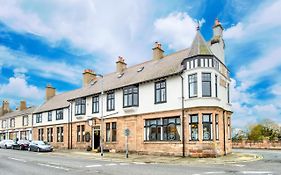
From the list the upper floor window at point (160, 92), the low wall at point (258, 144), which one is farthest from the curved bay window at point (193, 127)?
the low wall at point (258, 144)

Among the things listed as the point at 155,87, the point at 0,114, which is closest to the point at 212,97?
the point at 155,87

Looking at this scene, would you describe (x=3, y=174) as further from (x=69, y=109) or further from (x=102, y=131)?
(x=69, y=109)

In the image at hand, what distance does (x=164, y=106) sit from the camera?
90.8 ft

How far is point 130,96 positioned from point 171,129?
6244mm

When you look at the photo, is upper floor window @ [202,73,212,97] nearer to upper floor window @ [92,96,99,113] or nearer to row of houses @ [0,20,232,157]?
row of houses @ [0,20,232,157]

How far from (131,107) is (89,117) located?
816 cm

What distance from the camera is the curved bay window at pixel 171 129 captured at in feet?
86.7

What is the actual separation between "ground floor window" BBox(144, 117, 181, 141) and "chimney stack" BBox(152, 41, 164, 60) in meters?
8.40

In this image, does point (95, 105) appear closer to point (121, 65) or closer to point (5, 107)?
point (121, 65)

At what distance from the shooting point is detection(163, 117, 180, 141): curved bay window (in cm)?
2644

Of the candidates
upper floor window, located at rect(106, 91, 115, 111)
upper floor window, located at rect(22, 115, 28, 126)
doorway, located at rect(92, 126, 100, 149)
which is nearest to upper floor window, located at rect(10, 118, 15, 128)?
upper floor window, located at rect(22, 115, 28, 126)

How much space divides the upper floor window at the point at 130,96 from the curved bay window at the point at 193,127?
6.81m

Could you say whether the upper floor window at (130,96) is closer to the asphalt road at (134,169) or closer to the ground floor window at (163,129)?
the ground floor window at (163,129)

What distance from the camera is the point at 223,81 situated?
93.4ft
